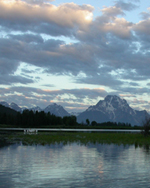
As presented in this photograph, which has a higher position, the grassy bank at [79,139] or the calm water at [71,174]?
the grassy bank at [79,139]

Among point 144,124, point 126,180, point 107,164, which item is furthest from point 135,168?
point 144,124

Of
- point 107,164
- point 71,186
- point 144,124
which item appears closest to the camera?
point 71,186

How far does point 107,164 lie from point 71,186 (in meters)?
10.0

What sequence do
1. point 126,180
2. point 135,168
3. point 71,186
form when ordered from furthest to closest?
point 135,168
point 126,180
point 71,186

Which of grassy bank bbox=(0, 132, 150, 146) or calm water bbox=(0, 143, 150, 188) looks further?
grassy bank bbox=(0, 132, 150, 146)

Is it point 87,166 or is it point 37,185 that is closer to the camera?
Result: point 37,185

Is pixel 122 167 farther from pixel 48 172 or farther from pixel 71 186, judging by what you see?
pixel 71 186

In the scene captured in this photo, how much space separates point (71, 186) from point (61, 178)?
266 cm

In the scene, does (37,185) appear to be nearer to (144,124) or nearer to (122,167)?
(122,167)

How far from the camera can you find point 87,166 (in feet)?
84.9

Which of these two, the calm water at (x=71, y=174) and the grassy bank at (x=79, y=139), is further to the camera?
the grassy bank at (x=79, y=139)

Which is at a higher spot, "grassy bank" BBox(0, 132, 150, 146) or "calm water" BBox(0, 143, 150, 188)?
"grassy bank" BBox(0, 132, 150, 146)

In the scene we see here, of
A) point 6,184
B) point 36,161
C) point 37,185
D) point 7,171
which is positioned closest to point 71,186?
point 37,185

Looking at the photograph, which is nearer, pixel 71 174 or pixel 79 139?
pixel 71 174
